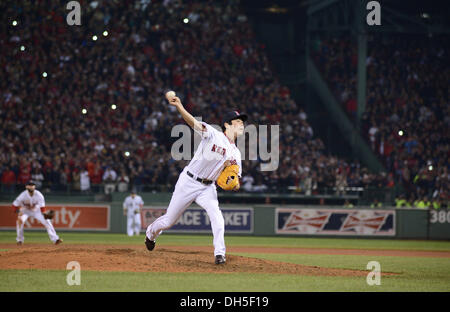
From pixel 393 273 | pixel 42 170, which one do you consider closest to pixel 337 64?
pixel 42 170

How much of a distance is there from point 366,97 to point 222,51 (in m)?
6.98

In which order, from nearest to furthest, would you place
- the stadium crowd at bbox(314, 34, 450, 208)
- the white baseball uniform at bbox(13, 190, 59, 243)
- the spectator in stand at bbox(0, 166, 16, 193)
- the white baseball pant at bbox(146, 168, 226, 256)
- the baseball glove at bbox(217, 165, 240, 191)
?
the baseball glove at bbox(217, 165, 240, 191)
the white baseball pant at bbox(146, 168, 226, 256)
the white baseball uniform at bbox(13, 190, 59, 243)
the spectator in stand at bbox(0, 166, 16, 193)
the stadium crowd at bbox(314, 34, 450, 208)

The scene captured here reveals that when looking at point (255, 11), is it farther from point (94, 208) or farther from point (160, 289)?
point (160, 289)

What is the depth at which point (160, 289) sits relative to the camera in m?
8.56

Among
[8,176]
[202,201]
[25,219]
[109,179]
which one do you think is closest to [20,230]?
[25,219]

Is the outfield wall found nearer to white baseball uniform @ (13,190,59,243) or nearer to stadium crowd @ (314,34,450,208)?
stadium crowd @ (314,34,450,208)

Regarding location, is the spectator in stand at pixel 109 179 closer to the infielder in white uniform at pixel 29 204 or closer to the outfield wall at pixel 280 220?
the outfield wall at pixel 280 220

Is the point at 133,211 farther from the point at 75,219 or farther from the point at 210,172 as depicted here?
the point at 210,172

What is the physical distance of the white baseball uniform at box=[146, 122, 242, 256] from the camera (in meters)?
10.8

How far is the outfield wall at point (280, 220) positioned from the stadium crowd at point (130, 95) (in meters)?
0.94

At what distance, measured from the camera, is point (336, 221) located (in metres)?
26.3

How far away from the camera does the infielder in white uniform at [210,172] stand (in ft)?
35.4

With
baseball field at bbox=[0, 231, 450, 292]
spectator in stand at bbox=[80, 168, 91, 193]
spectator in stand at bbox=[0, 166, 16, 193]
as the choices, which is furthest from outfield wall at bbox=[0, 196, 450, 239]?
baseball field at bbox=[0, 231, 450, 292]

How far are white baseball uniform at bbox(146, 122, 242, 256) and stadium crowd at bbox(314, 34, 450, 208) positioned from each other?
55.2ft
